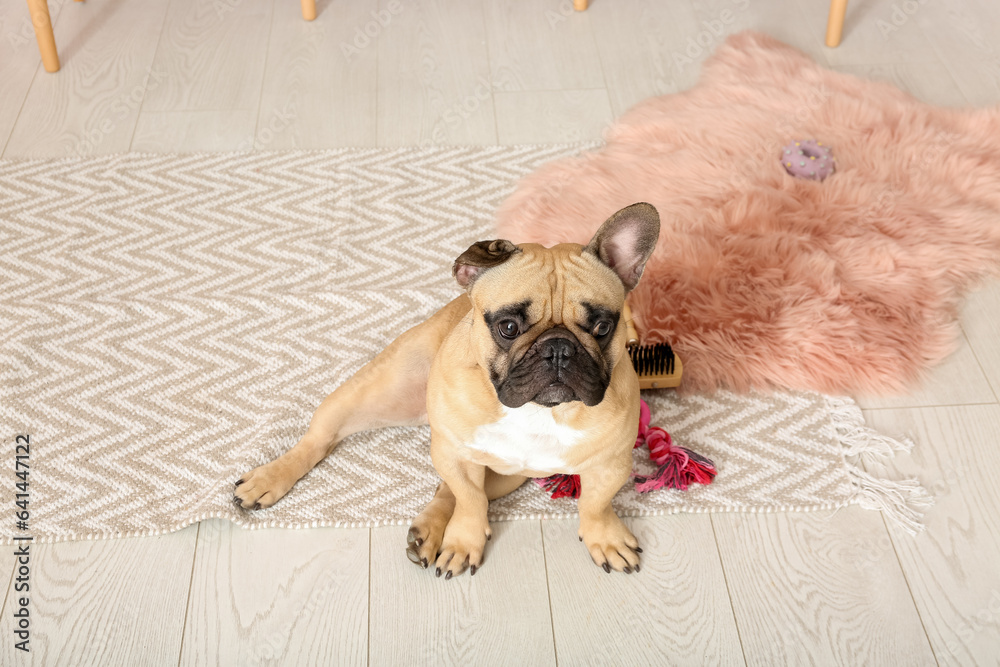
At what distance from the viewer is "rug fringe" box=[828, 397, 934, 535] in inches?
68.2

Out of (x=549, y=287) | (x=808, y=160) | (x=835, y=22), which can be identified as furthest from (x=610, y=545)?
(x=835, y=22)

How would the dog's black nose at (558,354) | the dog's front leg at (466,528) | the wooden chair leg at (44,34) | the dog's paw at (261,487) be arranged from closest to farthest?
the dog's black nose at (558,354) < the dog's front leg at (466,528) < the dog's paw at (261,487) < the wooden chair leg at (44,34)

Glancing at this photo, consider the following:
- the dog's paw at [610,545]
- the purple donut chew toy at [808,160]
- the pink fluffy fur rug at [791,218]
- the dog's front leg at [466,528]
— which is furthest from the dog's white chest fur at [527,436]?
the purple donut chew toy at [808,160]

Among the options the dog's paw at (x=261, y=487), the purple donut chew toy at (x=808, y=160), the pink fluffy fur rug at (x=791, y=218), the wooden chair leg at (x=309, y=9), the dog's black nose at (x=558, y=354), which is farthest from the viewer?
the wooden chair leg at (x=309, y=9)

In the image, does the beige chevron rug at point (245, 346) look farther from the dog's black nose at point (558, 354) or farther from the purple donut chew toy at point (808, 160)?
the purple donut chew toy at point (808, 160)

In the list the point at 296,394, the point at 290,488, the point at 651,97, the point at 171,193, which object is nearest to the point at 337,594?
the point at 290,488

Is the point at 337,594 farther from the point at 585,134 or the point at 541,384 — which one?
the point at 585,134

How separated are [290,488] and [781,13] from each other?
2609mm

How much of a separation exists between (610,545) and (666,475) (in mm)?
204

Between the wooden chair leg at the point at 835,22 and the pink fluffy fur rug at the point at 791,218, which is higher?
the wooden chair leg at the point at 835,22

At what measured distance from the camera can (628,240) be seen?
140 centimetres

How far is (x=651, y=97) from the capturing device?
2.90 meters

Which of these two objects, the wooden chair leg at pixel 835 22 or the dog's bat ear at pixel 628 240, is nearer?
the dog's bat ear at pixel 628 240

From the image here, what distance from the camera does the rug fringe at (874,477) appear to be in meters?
1.73
